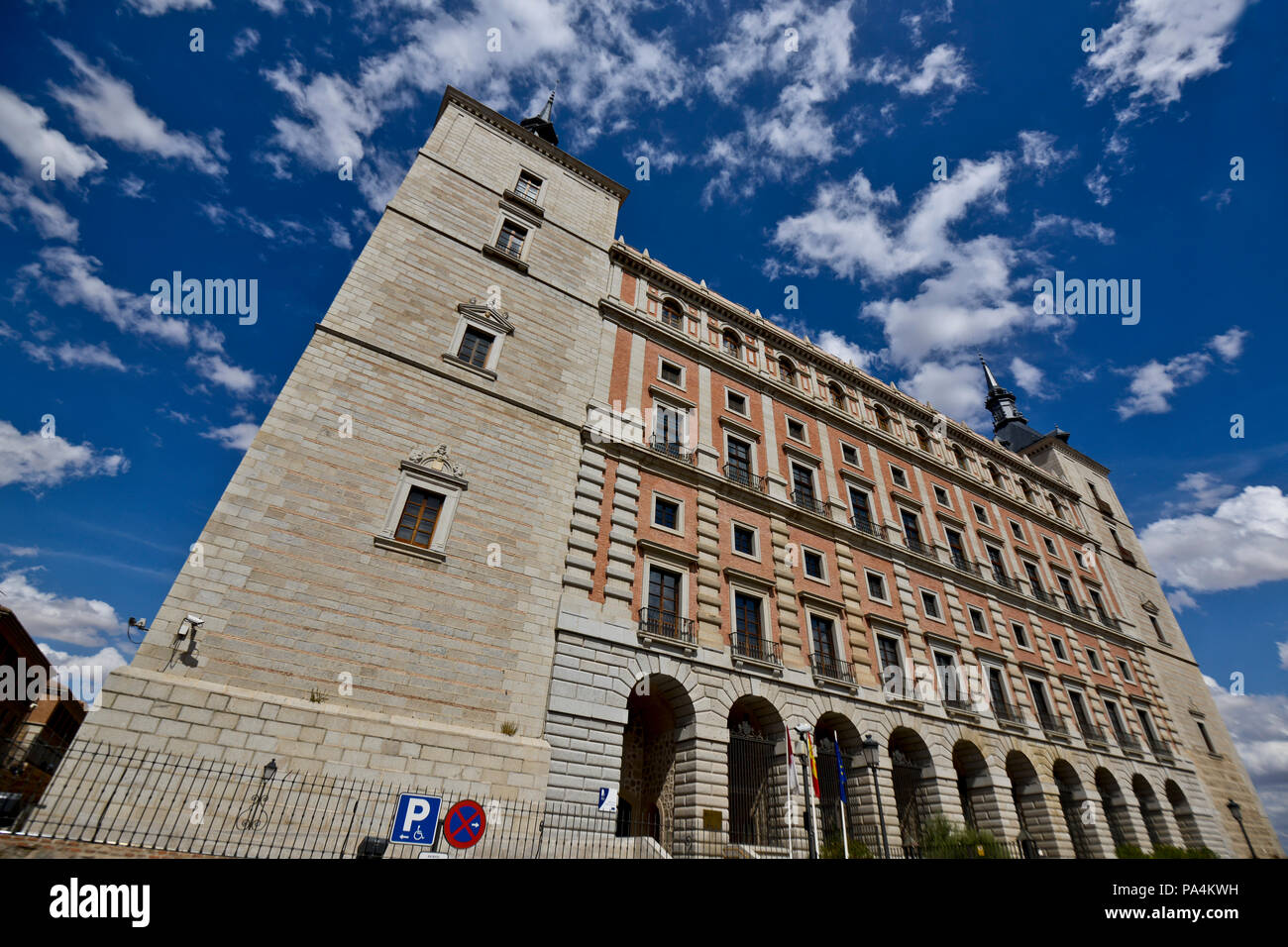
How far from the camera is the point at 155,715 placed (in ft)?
35.4

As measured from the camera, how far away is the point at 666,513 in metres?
19.7

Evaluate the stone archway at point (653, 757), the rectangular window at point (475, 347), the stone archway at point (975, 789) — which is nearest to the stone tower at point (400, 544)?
the rectangular window at point (475, 347)

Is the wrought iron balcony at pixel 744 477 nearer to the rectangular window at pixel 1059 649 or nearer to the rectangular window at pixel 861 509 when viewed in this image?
the rectangular window at pixel 861 509

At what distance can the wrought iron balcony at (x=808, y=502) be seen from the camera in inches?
914

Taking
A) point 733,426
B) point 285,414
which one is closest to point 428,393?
point 285,414

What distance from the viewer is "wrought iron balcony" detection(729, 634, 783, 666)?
58.4ft

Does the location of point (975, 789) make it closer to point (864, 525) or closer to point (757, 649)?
point (864, 525)

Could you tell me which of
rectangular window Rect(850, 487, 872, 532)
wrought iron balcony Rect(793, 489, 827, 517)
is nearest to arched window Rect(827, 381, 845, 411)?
rectangular window Rect(850, 487, 872, 532)

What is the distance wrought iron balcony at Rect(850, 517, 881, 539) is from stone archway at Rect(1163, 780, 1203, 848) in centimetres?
1959

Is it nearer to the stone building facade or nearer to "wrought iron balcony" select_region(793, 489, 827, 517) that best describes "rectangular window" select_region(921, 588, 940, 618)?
the stone building facade

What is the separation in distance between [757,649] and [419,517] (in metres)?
11.0
